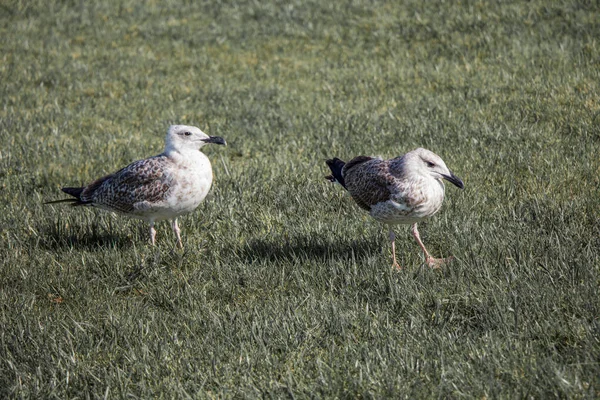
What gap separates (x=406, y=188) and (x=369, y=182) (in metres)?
0.49

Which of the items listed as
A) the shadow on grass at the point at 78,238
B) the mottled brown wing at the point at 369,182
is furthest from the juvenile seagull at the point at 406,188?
the shadow on grass at the point at 78,238

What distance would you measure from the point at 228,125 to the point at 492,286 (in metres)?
6.10

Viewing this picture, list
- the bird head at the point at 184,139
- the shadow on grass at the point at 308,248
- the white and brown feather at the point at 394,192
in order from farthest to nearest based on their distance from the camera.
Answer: the bird head at the point at 184,139
the shadow on grass at the point at 308,248
the white and brown feather at the point at 394,192

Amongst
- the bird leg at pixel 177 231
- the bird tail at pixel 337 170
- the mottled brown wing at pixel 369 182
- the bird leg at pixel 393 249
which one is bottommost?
the bird leg at pixel 177 231

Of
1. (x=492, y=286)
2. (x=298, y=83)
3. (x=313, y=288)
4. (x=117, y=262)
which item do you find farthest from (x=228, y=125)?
(x=492, y=286)

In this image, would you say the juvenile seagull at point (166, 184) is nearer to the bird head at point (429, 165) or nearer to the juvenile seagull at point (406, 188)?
the juvenile seagull at point (406, 188)

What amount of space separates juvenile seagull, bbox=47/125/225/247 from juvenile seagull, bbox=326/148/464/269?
144 cm

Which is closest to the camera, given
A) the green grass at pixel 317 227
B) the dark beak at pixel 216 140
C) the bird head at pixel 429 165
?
the green grass at pixel 317 227

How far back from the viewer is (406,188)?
5.66 m

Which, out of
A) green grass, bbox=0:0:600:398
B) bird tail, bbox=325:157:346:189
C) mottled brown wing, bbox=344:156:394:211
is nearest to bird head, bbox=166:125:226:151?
green grass, bbox=0:0:600:398

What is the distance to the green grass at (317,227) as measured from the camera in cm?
444

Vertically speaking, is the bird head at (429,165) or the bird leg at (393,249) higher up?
the bird head at (429,165)

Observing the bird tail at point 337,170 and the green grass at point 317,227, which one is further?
the bird tail at point 337,170

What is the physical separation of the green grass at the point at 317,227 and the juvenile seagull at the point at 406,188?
381mm
